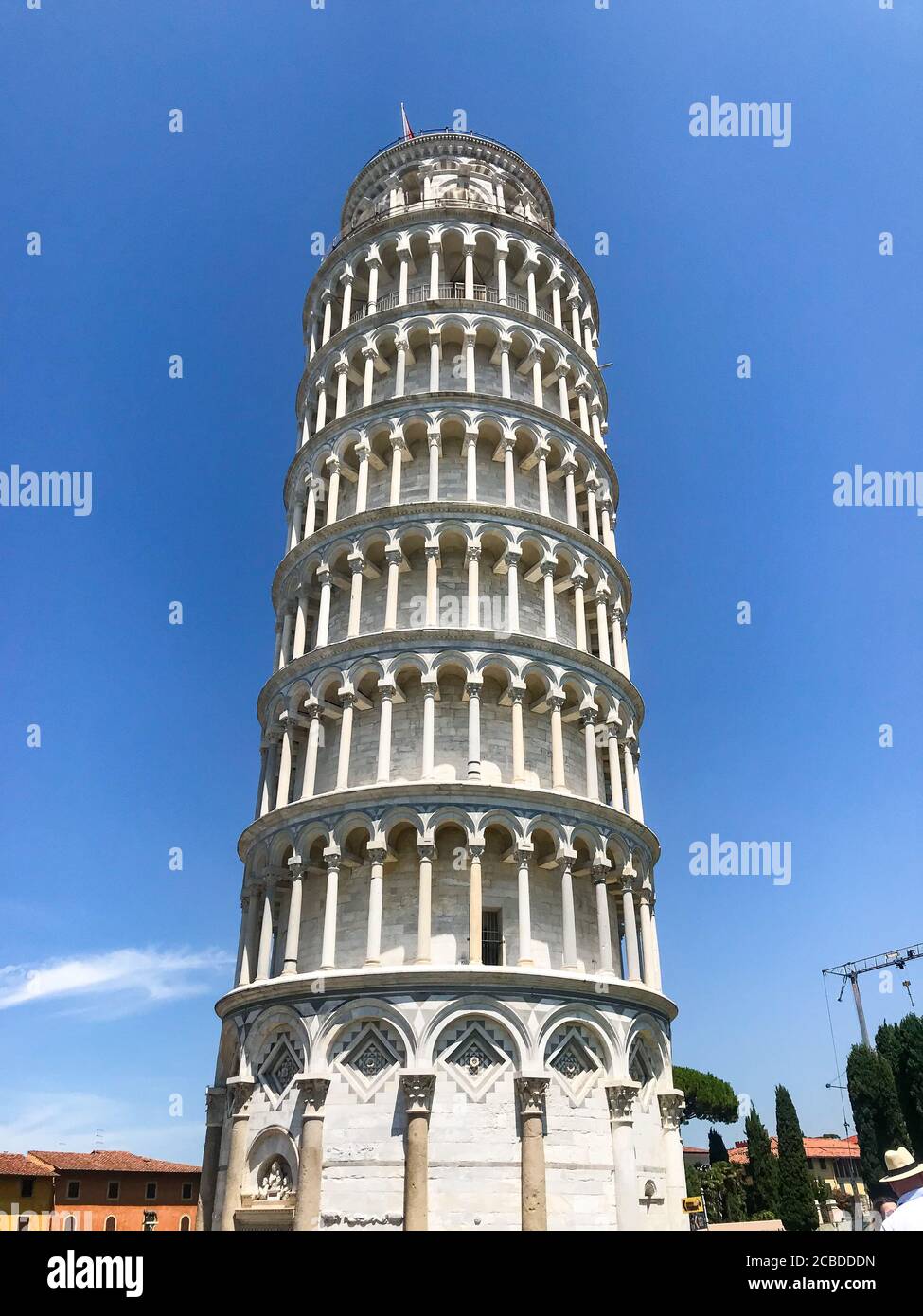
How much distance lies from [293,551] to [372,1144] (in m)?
17.3

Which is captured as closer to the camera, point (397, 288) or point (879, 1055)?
point (397, 288)

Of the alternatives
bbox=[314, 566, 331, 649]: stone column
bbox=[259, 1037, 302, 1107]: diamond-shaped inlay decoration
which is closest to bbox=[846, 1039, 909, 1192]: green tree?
bbox=[259, 1037, 302, 1107]: diamond-shaped inlay decoration

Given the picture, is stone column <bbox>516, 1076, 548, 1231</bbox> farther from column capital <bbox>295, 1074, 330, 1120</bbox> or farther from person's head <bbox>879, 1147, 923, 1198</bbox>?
person's head <bbox>879, 1147, 923, 1198</bbox>

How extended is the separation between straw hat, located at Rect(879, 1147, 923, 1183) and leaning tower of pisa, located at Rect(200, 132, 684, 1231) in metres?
12.9

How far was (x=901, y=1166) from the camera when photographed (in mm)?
8281

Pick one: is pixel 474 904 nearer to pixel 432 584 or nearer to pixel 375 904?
pixel 375 904

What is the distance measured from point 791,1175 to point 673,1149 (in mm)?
32010

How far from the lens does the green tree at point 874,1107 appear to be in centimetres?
4972

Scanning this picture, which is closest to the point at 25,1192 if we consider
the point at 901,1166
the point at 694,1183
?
the point at 694,1183

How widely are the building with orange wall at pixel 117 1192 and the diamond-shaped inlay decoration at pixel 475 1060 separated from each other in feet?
139
